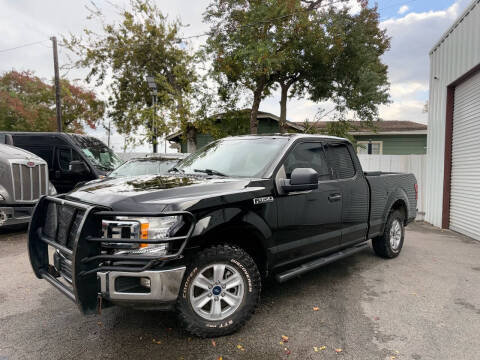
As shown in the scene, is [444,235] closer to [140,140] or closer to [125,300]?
[125,300]

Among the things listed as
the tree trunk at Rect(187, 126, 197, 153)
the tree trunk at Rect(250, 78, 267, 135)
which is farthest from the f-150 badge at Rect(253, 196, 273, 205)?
the tree trunk at Rect(187, 126, 197, 153)

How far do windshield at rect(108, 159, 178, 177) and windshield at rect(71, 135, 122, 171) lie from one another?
1.35 meters

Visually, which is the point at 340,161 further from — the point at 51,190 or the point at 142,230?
the point at 51,190

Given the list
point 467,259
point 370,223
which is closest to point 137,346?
Result: point 370,223

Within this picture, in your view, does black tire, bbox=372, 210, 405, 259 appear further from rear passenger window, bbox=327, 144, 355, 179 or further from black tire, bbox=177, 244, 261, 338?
black tire, bbox=177, 244, 261, 338

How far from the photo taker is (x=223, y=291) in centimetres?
299

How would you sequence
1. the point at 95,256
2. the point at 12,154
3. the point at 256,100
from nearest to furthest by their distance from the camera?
the point at 95,256
the point at 12,154
the point at 256,100

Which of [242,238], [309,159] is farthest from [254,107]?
[242,238]

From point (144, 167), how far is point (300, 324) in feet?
18.8

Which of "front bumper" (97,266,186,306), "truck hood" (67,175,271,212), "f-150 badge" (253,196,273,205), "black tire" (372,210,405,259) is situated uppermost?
"truck hood" (67,175,271,212)

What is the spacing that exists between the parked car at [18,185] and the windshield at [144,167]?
1.52 m

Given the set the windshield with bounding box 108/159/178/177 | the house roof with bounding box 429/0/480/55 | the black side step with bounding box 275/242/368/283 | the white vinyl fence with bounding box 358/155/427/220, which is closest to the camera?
the black side step with bounding box 275/242/368/283

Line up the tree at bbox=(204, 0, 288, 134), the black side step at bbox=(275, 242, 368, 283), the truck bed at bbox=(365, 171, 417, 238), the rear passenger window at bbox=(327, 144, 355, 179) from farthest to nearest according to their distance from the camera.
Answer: the tree at bbox=(204, 0, 288, 134)
the truck bed at bbox=(365, 171, 417, 238)
the rear passenger window at bbox=(327, 144, 355, 179)
the black side step at bbox=(275, 242, 368, 283)

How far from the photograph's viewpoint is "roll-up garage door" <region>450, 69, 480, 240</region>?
7.57 m
